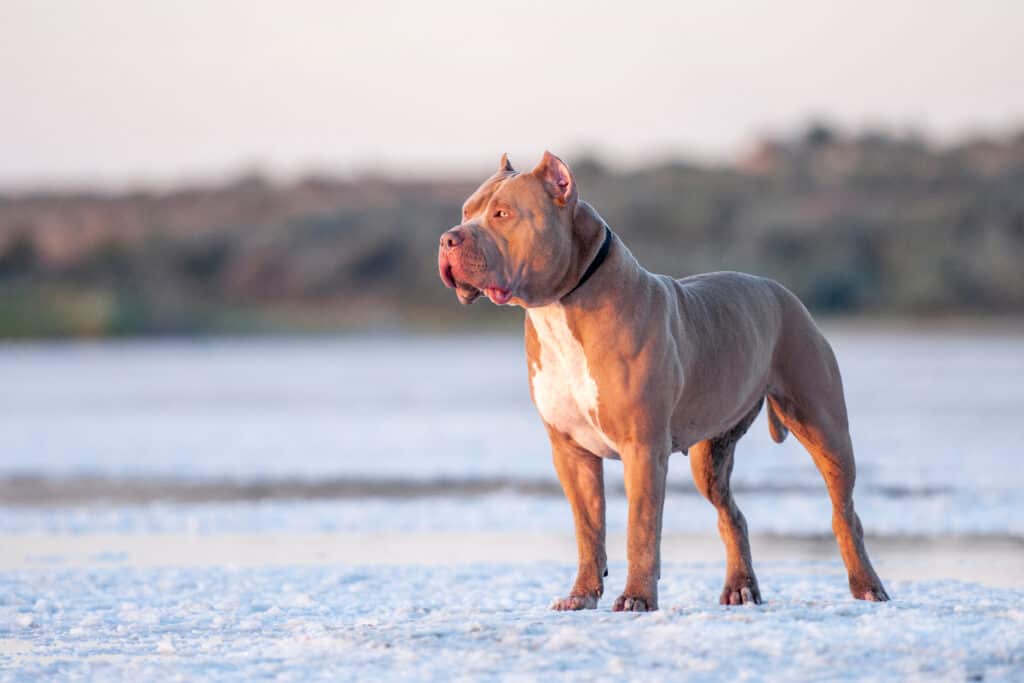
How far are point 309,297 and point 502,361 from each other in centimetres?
2280

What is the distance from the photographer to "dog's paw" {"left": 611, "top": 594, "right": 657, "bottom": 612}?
20.2 feet

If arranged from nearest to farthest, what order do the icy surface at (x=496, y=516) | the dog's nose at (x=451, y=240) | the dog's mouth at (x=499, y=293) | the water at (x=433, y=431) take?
the dog's nose at (x=451, y=240), the dog's mouth at (x=499, y=293), the icy surface at (x=496, y=516), the water at (x=433, y=431)

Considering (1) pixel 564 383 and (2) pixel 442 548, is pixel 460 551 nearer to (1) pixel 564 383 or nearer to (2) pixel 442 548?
(2) pixel 442 548

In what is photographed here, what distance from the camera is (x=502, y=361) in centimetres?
2744

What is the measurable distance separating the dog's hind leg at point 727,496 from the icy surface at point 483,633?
6.6 inches

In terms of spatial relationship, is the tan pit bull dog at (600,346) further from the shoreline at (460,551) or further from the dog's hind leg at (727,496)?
the shoreline at (460,551)

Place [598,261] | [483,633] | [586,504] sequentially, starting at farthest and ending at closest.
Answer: [586,504] → [598,261] → [483,633]

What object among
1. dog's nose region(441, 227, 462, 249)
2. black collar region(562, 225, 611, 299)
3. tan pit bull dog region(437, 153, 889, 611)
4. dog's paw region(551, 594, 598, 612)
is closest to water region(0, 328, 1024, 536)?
tan pit bull dog region(437, 153, 889, 611)

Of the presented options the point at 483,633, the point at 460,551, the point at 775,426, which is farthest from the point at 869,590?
the point at 460,551

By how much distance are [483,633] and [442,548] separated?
3.36 metres

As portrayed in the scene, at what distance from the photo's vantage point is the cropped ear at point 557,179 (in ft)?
20.5

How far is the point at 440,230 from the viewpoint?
51969 millimetres

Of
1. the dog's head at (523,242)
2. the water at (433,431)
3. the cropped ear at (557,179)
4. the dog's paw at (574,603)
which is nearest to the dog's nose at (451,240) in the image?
the dog's head at (523,242)

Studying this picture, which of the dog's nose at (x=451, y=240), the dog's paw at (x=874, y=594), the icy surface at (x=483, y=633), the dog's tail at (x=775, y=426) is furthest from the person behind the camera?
the dog's tail at (x=775, y=426)
